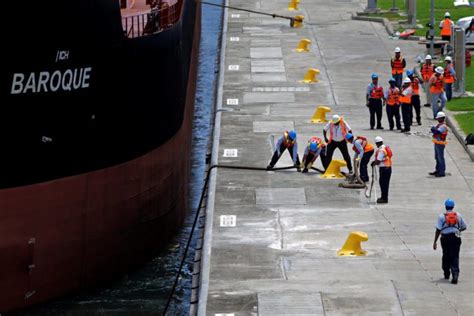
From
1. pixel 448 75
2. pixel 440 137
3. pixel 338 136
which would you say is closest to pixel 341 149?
pixel 338 136

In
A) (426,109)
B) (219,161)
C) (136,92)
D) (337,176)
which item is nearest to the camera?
(136,92)

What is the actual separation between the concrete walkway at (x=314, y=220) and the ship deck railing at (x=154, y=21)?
3.23 m

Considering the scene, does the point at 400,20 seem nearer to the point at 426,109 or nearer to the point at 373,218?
the point at 426,109

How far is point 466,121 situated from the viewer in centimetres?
3528

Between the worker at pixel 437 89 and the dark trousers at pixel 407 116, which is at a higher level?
the worker at pixel 437 89

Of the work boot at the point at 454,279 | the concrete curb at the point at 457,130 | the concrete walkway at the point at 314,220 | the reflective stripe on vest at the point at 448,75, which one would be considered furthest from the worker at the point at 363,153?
the reflective stripe on vest at the point at 448,75

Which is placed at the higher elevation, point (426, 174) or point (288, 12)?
point (288, 12)

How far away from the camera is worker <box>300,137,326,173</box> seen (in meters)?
29.4

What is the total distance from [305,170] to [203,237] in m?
5.13

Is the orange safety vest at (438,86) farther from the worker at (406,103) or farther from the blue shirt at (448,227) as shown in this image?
the blue shirt at (448,227)

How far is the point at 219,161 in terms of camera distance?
3156 centimetres

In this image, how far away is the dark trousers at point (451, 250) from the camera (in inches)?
854

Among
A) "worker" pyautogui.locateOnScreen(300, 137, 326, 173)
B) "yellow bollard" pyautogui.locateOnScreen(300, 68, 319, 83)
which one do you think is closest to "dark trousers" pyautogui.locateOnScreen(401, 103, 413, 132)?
"worker" pyautogui.locateOnScreen(300, 137, 326, 173)

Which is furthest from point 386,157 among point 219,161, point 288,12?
point 288,12
